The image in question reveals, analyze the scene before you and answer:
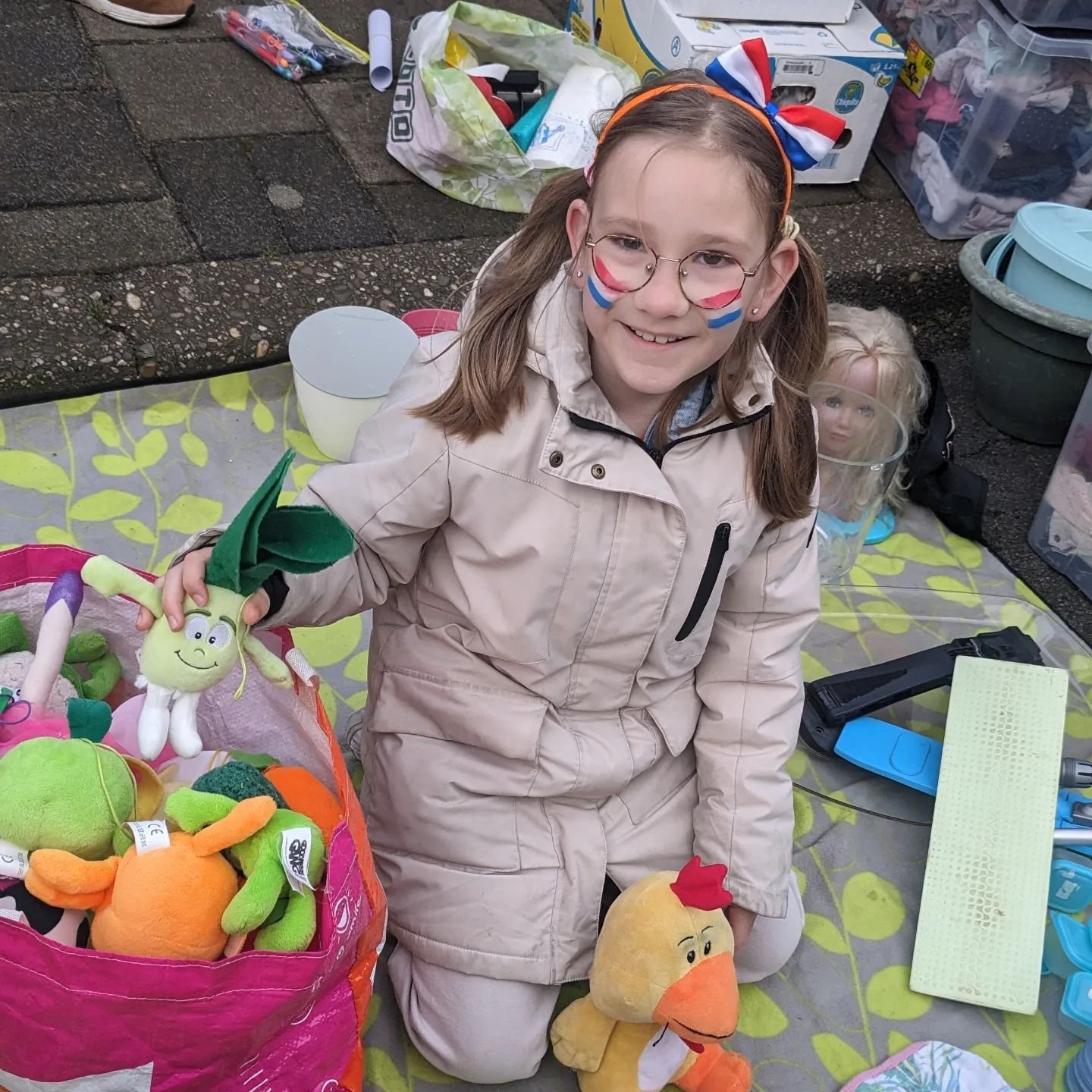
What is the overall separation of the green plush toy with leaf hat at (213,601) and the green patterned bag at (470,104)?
1.37 metres

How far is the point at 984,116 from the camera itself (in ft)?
7.19

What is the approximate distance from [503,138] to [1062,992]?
159 cm

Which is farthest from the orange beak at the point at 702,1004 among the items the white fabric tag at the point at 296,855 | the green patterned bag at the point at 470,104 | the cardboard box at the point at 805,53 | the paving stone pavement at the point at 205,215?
the cardboard box at the point at 805,53

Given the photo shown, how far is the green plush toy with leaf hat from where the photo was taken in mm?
886

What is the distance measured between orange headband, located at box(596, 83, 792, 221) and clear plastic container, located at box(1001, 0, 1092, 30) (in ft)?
4.48

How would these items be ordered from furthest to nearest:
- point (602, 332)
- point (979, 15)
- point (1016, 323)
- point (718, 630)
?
point (979, 15) < point (1016, 323) < point (718, 630) < point (602, 332)

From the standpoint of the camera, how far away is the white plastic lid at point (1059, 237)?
197 cm

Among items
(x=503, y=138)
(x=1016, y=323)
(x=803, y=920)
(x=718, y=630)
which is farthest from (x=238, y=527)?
(x=1016, y=323)

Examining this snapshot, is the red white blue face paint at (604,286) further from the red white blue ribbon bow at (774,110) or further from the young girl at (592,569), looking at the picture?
the red white blue ribbon bow at (774,110)

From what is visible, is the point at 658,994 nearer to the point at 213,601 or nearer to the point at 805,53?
the point at 213,601

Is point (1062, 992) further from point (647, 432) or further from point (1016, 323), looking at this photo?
point (1016, 323)

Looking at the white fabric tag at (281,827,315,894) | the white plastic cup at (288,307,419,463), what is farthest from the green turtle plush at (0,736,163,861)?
the white plastic cup at (288,307,419,463)

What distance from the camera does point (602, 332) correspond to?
3.52ft

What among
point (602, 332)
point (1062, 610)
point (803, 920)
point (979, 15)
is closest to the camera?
point (602, 332)
